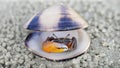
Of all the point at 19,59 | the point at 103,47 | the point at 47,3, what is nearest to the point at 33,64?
the point at 19,59

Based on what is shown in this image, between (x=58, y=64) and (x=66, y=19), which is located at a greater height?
(x=66, y=19)

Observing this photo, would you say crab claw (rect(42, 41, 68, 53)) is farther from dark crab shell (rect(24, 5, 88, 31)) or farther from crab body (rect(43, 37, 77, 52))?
dark crab shell (rect(24, 5, 88, 31))

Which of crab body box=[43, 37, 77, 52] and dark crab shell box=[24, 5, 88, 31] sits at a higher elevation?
dark crab shell box=[24, 5, 88, 31]

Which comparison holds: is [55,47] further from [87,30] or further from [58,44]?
[87,30]

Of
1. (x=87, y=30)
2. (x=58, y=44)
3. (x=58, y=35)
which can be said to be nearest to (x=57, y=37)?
(x=58, y=35)

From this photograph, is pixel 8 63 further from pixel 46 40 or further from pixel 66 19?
pixel 66 19

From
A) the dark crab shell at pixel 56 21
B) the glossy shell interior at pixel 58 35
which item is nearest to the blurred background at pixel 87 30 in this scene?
the glossy shell interior at pixel 58 35

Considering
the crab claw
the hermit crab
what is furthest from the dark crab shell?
the crab claw

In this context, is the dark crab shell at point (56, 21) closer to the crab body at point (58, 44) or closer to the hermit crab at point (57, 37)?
the hermit crab at point (57, 37)
